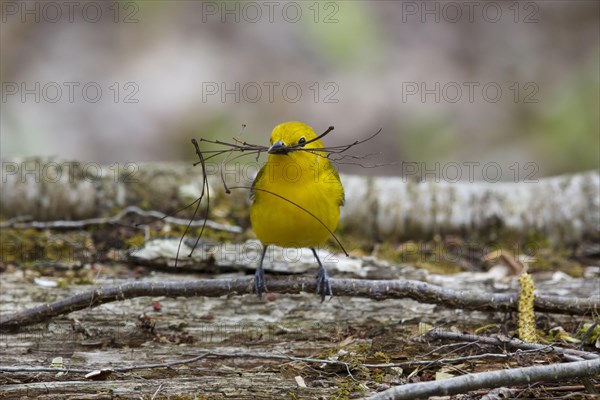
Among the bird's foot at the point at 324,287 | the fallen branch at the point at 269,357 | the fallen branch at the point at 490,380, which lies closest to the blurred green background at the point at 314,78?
the bird's foot at the point at 324,287

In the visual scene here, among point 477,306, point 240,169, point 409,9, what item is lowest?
point 477,306

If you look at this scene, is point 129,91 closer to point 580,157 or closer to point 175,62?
point 175,62

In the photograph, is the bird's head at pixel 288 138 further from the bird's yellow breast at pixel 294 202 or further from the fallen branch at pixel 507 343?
the fallen branch at pixel 507 343

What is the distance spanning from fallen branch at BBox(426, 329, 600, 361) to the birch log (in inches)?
84.1

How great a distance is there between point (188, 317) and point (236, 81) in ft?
21.8

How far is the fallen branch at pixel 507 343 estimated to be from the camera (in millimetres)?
3213


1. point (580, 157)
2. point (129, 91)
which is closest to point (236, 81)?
point (129, 91)

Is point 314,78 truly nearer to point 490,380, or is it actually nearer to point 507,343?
point 507,343

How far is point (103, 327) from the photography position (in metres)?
4.10

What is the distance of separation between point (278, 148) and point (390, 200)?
7.27 feet

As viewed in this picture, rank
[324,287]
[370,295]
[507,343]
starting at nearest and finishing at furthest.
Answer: [507,343] → [370,295] → [324,287]

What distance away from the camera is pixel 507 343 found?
137 inches

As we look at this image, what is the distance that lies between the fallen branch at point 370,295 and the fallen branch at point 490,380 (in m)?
1.01

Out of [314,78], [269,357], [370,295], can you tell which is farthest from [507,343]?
[314,78]
